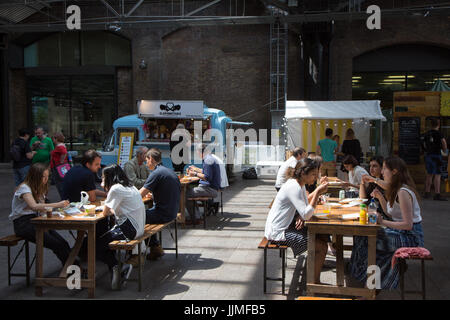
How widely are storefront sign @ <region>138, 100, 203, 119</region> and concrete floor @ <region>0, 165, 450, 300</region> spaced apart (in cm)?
588

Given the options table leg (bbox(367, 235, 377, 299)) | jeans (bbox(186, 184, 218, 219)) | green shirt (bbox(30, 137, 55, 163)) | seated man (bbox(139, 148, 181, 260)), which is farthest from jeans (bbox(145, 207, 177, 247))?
green shirt (bbox(30, 137, 55, 163))

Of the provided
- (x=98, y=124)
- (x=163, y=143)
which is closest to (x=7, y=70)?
(x=98, y=124)

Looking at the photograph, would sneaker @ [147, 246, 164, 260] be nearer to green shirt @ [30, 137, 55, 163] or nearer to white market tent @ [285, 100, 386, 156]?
green shirt @ [30, 137, 55, 163]

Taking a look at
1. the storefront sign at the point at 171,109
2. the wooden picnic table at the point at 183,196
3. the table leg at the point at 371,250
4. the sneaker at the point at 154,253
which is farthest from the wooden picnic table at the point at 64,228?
the storefront sign at the point at 171,109

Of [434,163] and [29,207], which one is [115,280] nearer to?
[29,207]

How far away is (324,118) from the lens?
11.7 meters

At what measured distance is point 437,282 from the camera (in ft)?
16.1

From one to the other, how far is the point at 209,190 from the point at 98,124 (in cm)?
1370

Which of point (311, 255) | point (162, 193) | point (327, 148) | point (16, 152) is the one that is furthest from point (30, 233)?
point (327, 148)

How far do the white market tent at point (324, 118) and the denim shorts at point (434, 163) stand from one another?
1594 mm

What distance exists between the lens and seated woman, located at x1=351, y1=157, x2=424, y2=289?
4.14 meters

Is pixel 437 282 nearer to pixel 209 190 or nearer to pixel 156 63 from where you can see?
pixel 209 190

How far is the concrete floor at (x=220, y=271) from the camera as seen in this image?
4559mm

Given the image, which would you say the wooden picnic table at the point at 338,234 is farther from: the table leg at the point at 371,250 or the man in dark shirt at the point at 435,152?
the man in dark shirt at the point at 435,152
